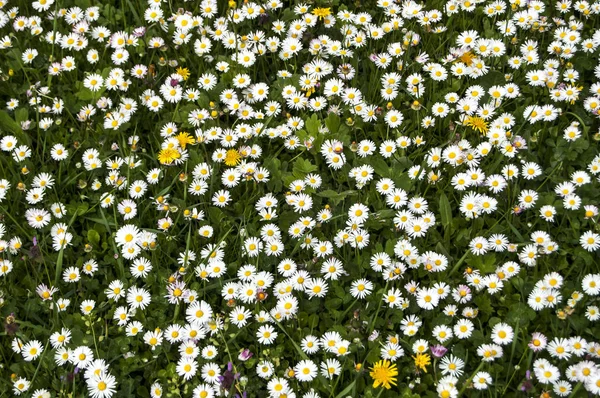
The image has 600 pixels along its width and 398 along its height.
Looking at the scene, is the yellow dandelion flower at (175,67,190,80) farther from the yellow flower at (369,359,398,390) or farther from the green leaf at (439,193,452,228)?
the yellow flower at (369,359,398,390)

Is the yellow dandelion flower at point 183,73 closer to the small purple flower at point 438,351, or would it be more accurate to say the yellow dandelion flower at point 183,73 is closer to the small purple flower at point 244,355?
the small purple flower at point 244,355

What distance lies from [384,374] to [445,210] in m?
0.85

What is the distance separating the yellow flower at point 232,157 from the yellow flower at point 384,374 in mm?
1239

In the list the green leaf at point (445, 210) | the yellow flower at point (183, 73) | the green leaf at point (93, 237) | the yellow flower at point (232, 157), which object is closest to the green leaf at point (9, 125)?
the green leaf at point (93, 237)

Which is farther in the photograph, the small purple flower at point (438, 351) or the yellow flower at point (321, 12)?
the yellow flower at point (321, 12)

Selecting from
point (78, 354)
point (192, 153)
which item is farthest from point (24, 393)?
point (192, 153)

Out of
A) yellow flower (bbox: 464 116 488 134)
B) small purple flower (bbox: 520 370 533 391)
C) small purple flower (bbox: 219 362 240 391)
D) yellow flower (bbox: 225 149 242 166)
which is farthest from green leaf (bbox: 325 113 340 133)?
small purple flower (bbox: 520 370 533 391)

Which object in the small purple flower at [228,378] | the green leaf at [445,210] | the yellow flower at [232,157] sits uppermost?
the yellow flower at [232,157]

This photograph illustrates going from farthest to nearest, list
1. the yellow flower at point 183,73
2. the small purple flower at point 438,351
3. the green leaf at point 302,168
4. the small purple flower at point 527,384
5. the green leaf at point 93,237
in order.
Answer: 1. the yellow flower at point 183,73
2. the green leaf at point 302,168
3. the green leaf at point 93,237
4. the small purple flower at point 438,351
5. the small purple flower at point 527,384

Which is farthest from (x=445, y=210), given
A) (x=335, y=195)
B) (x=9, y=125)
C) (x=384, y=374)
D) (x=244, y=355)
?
(x=9, y=125)

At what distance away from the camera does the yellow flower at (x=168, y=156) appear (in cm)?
336

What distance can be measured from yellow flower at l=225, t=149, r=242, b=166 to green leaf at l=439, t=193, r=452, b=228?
102 centimetres

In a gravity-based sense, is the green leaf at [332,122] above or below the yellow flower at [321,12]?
below

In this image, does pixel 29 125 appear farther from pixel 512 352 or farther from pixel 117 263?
pixel 512 352
